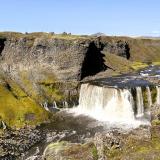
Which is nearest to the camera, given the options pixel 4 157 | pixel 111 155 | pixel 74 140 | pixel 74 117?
pixel 111 155

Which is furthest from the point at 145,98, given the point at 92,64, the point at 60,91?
the point at 92,64

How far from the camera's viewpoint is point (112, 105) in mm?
91125

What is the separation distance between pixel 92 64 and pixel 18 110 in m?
49.0

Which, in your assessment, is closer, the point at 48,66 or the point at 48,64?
the point at 48,66

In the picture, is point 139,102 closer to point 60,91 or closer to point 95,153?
point 60,91

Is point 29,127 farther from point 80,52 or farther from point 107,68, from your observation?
point 107,68

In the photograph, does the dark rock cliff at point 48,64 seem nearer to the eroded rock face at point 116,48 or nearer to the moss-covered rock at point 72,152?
the eroded rock face at point 116,48

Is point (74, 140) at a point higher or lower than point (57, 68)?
lower

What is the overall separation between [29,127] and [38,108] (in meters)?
9.49

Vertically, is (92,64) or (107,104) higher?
(92,64)

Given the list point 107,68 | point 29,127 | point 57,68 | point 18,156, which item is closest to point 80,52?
point 57,68

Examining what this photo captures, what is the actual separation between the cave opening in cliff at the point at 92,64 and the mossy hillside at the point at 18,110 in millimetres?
30315

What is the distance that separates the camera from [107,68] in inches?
5507

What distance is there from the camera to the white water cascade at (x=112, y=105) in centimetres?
8531
